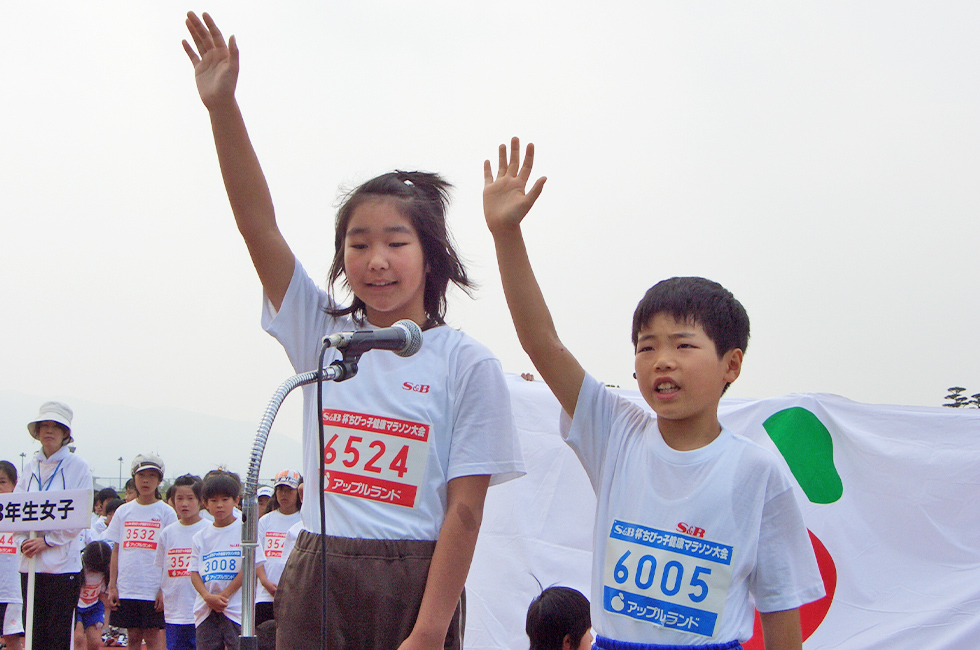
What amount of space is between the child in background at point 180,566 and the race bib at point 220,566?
367 millimetres

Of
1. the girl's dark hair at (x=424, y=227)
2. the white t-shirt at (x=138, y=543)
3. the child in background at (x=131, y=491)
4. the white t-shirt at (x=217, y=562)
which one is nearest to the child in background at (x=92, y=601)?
the child in background at (x=131, y=491)

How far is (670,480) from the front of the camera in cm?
199

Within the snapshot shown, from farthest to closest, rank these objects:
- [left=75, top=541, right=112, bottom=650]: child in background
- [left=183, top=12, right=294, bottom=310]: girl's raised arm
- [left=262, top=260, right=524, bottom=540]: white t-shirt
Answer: [left=75, top=541, right=112, bottom=650]: child in background, [left=183, top=12, right=294, bottom=310]: girl's raised arm, [left=262, top=260, right=524, bottom=540]: white t-shirt

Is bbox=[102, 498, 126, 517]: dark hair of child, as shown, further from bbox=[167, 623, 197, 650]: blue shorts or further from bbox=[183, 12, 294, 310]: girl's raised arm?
bbox=[183, 12, 294, 310]: girl's raised arm

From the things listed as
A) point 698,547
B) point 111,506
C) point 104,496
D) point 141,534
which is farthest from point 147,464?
point 698,547

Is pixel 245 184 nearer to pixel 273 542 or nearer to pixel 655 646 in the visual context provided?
pixel 655 646

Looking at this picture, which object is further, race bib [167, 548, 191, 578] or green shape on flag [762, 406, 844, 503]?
race bib [167, 548, 191, 578]

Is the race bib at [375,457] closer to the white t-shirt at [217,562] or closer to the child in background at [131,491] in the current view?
the white t-shirt at [217,562]

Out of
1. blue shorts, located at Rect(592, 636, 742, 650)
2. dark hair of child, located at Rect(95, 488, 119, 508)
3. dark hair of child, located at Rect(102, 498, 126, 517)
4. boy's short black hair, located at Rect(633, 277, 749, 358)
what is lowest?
dark hair of child, located at Rect(95, 488, 119, 508)

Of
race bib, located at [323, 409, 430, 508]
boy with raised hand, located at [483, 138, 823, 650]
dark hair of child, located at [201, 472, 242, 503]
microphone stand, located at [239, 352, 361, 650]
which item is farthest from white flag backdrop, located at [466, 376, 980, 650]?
microphone stand, located at [239, 352, 361, 650]

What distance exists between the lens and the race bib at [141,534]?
Result: 730cm

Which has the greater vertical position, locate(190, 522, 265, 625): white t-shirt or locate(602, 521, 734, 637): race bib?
locate(602, 521, 734, 637): race bib

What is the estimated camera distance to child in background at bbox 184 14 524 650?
179 cm

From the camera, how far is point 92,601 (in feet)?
28.5
